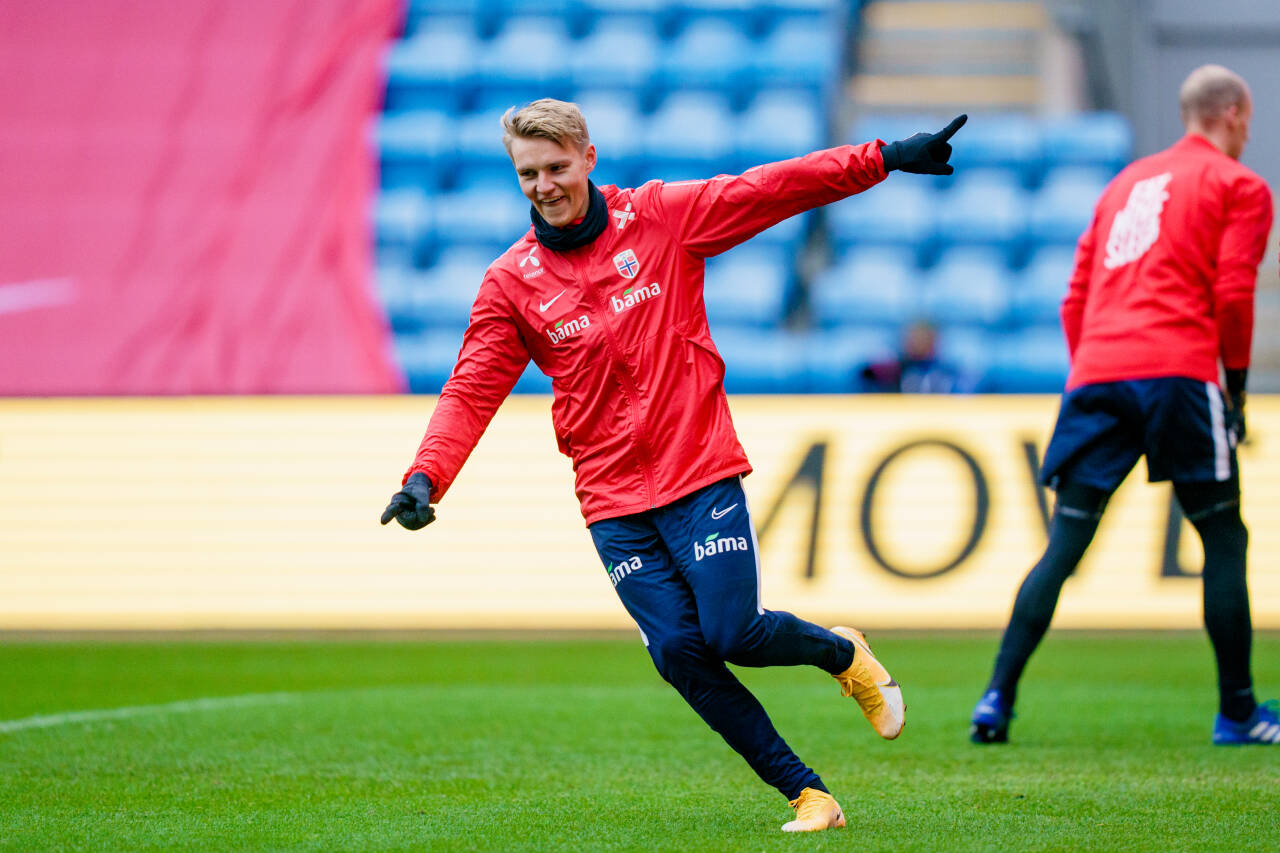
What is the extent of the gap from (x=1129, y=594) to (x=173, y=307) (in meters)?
7.51

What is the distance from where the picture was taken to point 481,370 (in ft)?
11.3

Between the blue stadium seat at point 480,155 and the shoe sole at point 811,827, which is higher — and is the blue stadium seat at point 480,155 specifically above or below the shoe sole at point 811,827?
above

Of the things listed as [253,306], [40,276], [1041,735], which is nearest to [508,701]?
[1041,735]

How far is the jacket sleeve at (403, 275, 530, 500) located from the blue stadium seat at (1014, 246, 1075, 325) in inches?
342

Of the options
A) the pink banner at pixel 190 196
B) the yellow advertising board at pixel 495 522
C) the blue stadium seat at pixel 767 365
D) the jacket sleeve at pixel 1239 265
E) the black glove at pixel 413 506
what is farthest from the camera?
the pink banner at pixel 190 196

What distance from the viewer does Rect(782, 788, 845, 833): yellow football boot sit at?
10.8 ft

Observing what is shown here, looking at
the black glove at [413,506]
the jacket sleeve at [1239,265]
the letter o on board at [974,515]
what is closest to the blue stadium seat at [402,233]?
the letter o on board at [974,515]

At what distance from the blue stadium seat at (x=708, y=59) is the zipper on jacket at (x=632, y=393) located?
10.1 metres

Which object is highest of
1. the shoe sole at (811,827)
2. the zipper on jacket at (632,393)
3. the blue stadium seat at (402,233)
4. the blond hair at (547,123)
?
the blue stadium seat at (402,233)

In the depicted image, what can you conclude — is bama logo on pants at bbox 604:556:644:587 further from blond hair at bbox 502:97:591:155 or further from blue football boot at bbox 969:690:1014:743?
blue football boot at bbox 969:690:1014:743

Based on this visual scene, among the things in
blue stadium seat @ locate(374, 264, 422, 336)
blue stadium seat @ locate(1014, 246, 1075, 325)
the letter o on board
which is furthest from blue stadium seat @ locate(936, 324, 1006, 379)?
blue stadium seat @ locate(374, 264, 422, 336)

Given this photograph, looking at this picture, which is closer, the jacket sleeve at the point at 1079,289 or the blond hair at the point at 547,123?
the blond hair at the point at 547,123

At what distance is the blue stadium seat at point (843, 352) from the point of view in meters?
10.8

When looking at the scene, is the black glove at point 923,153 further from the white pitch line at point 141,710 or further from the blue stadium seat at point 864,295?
the blue stadium seat at point 864,295
